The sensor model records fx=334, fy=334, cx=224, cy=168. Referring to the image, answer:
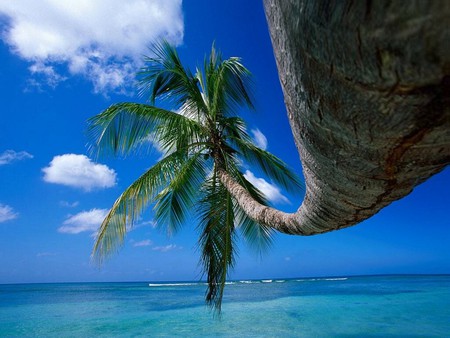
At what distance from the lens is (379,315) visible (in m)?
15.4

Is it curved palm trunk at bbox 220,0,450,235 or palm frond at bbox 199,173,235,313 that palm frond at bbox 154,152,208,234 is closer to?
palm frond at bbox 199,173,235,313

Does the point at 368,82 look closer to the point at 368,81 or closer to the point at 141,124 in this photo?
the point at 368,81

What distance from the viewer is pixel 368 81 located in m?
0.58

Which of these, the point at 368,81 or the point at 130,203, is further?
the point at 130,203

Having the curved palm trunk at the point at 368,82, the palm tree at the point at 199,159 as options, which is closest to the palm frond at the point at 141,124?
the palm tree at the point at 199,159

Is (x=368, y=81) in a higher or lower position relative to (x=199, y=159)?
lower

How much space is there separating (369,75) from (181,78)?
612cm

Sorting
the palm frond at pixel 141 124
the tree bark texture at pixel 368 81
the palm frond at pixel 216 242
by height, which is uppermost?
the palm frond at pixel 141 124

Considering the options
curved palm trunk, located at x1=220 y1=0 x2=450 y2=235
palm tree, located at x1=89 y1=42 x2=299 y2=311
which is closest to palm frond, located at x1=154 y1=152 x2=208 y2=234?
palm tree, located at x1=89 y1=42 x2=299 y2=311

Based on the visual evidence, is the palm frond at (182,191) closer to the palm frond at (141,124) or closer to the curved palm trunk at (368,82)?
the palm frond at (141,124)

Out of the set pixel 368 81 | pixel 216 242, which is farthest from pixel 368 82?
pixel 216 242

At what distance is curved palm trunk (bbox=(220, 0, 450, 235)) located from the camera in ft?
1.55

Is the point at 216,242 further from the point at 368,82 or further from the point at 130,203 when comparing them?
the point at 368,82

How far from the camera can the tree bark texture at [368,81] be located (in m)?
0.47
